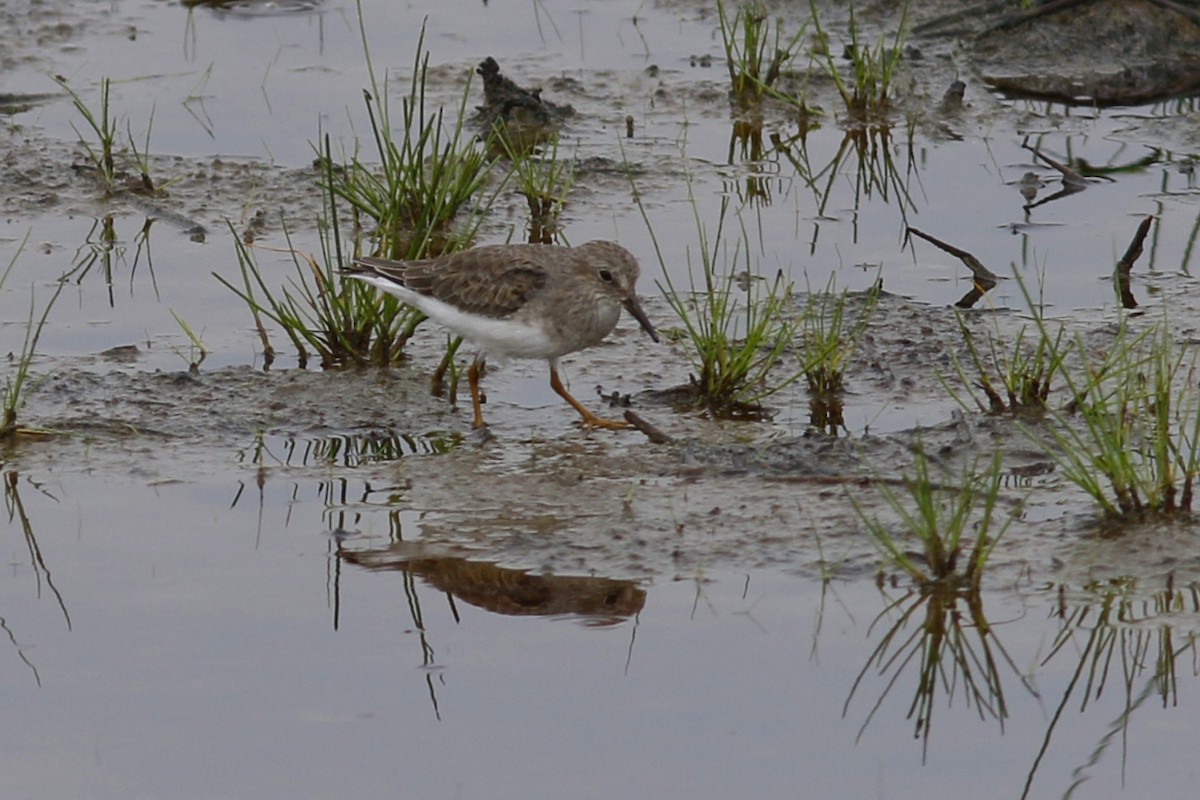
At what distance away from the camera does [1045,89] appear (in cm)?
1212

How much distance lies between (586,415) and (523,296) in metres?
0.60

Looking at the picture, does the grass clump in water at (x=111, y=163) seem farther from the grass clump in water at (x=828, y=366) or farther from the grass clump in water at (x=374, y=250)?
the grass clump in water at (x=828, y=366)

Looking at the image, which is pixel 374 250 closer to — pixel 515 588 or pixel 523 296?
pixel 523 296

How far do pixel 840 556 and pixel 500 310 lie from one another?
7.29ft

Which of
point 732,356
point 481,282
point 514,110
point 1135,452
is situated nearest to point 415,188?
point 481,282

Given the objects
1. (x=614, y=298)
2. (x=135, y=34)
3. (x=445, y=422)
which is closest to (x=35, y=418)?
(x=445, y=422)

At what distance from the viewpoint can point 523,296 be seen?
794cm

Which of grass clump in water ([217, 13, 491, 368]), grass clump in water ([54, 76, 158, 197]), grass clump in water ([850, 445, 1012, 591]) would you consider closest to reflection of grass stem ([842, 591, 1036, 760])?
grass clump in water ([850, 445, 1012, 591])

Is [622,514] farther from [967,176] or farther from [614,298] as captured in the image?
[967,176]

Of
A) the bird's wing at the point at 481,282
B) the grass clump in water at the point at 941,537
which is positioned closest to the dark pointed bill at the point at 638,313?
the bird's wing at the point at 481,282

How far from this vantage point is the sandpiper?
25.8 feet

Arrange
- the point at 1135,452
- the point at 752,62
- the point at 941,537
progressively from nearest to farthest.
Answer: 1. the point at 941,537
2. the point at 1135,452
3. the point at 752,62

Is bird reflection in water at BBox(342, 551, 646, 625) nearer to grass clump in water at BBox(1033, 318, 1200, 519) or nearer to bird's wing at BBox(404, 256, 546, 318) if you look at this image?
grass clump in water at BBox(1033, 318, 1200, 519)

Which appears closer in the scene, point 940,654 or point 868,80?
point 940,654
